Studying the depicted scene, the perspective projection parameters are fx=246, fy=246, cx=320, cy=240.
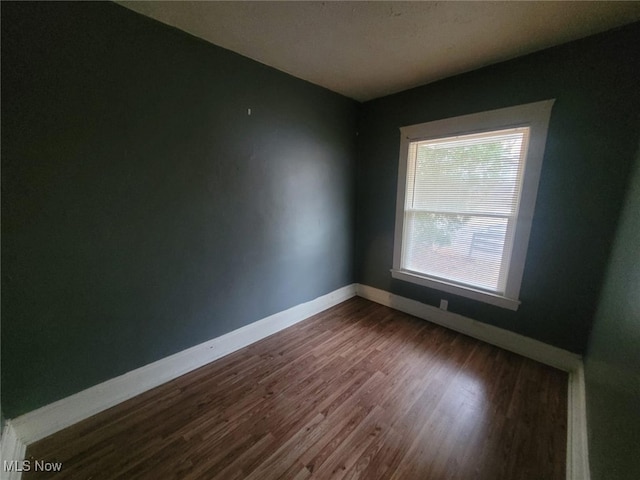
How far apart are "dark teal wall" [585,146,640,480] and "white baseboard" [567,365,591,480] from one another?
8cm

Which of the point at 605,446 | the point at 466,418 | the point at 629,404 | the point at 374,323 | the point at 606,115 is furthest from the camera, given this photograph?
the point at 374,323

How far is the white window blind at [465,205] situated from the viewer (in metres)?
2.14

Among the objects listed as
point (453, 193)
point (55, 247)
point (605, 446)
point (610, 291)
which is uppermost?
point (453, 193)

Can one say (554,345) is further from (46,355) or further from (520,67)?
(46,355)

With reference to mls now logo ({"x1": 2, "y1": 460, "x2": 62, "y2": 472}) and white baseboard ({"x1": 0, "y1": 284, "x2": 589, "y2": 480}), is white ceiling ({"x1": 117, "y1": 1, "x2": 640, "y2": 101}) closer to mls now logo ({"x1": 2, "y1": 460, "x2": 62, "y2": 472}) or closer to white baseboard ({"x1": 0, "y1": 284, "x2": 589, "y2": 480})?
white baseboard ({"x1": 0, "y1": 284, "x2": 589, "y2": 480})

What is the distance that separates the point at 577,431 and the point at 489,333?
0.97 meters

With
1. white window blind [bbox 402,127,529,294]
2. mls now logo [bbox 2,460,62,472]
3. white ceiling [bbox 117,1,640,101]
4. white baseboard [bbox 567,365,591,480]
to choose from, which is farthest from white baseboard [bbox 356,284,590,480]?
mls now logo [bbox 2,460,62,472]

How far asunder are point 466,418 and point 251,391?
4.71 feet

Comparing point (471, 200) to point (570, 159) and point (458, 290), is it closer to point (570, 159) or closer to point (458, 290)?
point (570, 159)

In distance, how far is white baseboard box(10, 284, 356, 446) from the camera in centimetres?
140

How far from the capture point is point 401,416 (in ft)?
5.15

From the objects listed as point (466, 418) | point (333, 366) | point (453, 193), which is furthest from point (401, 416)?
point (453, 193)

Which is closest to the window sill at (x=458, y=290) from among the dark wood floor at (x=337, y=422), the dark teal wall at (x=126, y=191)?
the dark wood floor at (x=337, y=422)

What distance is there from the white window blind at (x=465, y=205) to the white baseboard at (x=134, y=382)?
5.58ft
